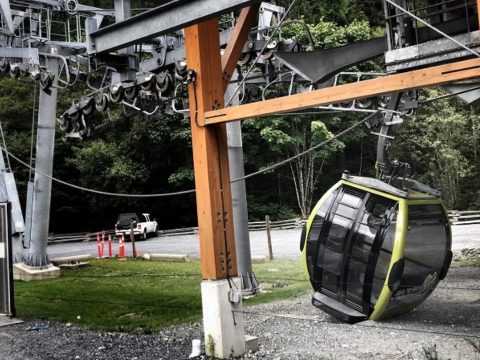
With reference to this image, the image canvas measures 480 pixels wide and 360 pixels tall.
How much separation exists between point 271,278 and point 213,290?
682cm

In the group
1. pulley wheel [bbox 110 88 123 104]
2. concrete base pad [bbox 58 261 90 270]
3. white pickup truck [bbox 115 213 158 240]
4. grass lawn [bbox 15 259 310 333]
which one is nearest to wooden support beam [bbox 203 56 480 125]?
pulley wheel [bbox 110 88 123 104]

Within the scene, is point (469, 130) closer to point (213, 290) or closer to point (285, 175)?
point (285, 175)

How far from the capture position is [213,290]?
6598 millimetres

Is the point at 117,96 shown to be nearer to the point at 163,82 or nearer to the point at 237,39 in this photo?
the point at 163,82

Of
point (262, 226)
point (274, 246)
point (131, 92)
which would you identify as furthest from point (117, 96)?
point (262, 226)

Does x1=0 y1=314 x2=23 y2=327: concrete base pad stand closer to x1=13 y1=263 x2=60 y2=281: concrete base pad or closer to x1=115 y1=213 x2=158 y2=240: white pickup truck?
x1=13 y1=263 x2=60 y2=281: concrete base pad

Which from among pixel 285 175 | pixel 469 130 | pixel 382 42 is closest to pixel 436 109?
pixel 469 130

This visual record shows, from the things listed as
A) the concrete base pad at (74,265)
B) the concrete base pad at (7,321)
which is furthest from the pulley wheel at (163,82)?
the concrete base pad at (74,265)

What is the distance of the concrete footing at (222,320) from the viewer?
6.55 m

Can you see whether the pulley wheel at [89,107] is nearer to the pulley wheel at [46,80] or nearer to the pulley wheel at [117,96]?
the pulley wheel at [117,96]

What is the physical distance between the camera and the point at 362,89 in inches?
205

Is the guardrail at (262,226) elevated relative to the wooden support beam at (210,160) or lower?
lower

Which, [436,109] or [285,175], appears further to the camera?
[285,175]

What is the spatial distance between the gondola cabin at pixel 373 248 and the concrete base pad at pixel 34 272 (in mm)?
9602
